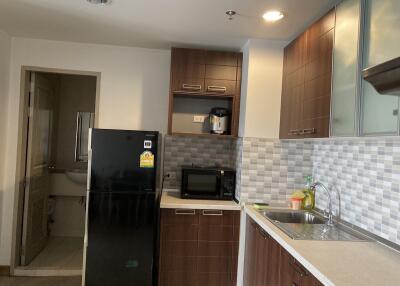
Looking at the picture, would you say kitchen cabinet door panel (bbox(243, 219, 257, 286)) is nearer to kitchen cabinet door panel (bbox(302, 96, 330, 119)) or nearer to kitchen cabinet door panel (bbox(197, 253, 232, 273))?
kitchen cabinet door panel (bbox(197, 253, 232, 273))

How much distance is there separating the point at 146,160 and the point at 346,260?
165 cm

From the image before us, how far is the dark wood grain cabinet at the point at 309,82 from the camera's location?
190cm

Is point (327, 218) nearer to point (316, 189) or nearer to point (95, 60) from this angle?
point (316, 189)

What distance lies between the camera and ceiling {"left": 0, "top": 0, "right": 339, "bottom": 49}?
6.74ft

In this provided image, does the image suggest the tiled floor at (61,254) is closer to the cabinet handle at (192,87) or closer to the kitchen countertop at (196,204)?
the kitchen countertop at (196,204)

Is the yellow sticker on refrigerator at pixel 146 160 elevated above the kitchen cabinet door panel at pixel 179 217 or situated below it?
above

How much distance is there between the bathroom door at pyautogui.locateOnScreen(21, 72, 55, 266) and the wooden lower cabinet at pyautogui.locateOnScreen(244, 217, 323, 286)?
2.28 m

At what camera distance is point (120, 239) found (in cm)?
252

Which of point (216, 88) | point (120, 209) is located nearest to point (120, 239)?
point (120, 209)

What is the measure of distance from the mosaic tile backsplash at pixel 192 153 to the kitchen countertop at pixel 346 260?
1362mm

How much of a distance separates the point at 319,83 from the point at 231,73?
42.1 inches

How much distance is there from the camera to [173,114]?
10.3 feet

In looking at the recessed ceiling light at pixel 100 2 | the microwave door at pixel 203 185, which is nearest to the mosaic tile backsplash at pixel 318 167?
the microwave door at pixel 203 185

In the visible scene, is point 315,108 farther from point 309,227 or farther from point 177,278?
point 177,278
